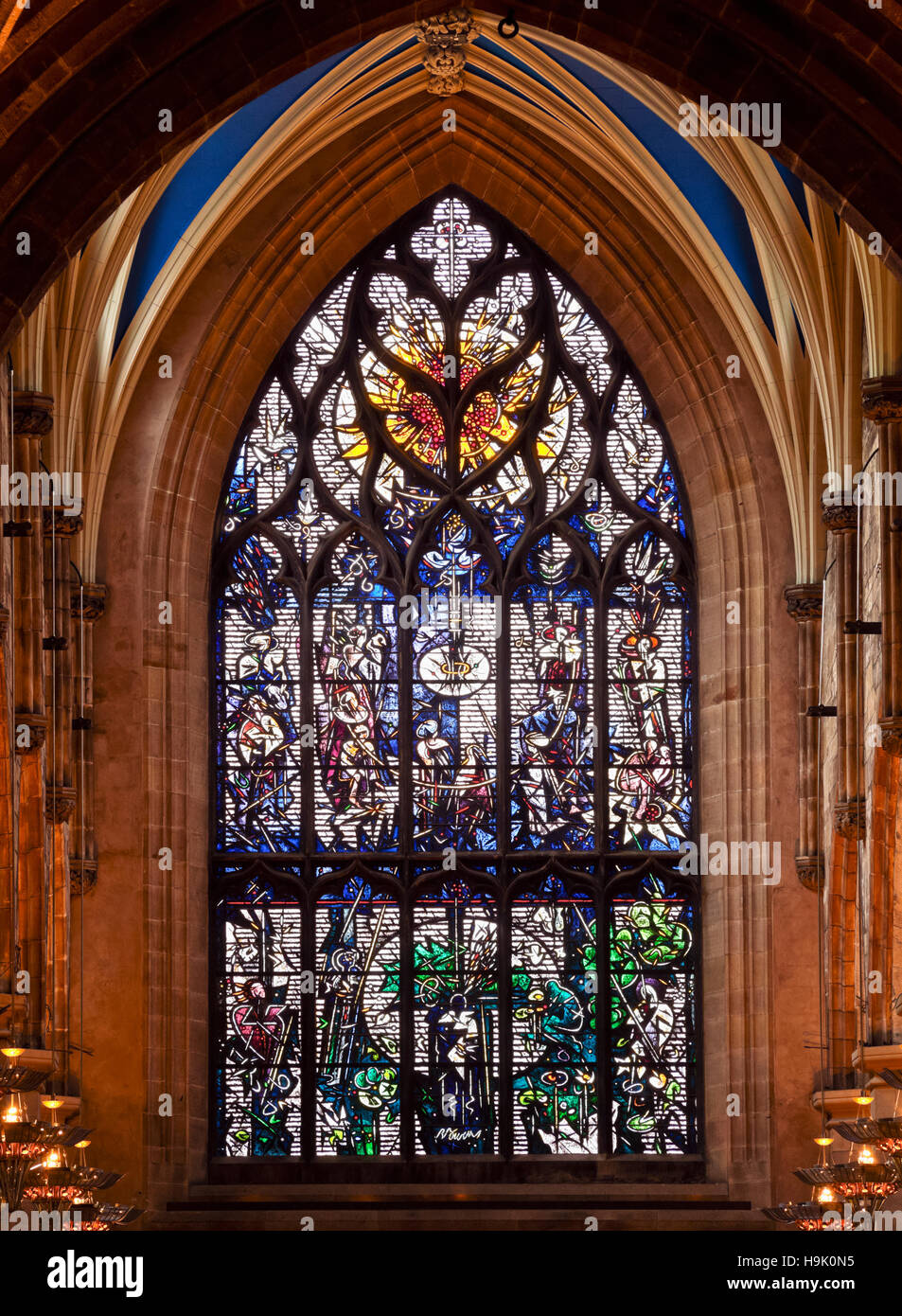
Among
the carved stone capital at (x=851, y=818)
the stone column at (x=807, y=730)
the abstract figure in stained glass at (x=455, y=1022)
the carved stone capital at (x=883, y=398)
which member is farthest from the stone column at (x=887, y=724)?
the abstract figure in stained glass at (x=455, y=1022)

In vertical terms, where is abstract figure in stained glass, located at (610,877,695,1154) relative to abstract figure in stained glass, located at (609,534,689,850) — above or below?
below

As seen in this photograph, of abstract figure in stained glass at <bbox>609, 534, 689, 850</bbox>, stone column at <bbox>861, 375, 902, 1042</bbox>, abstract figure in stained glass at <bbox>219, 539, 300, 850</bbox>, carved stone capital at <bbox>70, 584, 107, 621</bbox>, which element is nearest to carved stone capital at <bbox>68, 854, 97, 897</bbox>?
abstract figure in stained glass at <bbox>219, 539, 300, 850</bbox>

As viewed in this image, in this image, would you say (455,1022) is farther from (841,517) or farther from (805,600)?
(841,517)

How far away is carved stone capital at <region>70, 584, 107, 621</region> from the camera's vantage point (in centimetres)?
1969

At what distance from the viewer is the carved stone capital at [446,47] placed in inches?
748

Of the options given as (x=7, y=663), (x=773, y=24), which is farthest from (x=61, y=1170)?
(x=773, y=24)

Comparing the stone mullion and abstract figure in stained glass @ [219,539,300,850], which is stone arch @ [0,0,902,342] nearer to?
the stone mullion

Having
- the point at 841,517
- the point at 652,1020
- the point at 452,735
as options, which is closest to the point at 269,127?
the point at 452,735

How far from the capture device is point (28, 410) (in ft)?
53.9

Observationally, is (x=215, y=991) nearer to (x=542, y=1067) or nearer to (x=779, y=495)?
(x=542, y=1067)

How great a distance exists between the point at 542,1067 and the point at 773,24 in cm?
1022

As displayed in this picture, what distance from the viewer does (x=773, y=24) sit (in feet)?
41.0

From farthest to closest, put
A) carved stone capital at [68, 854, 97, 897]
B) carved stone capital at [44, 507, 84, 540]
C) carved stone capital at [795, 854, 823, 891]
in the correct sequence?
carved stone capital at [795, 854, 823, 891]
carved stone capital at [68, 854, 97, 897]
carved stone capital at [44, 507, 84, 540]

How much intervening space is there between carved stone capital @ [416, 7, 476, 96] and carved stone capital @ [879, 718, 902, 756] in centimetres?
649
